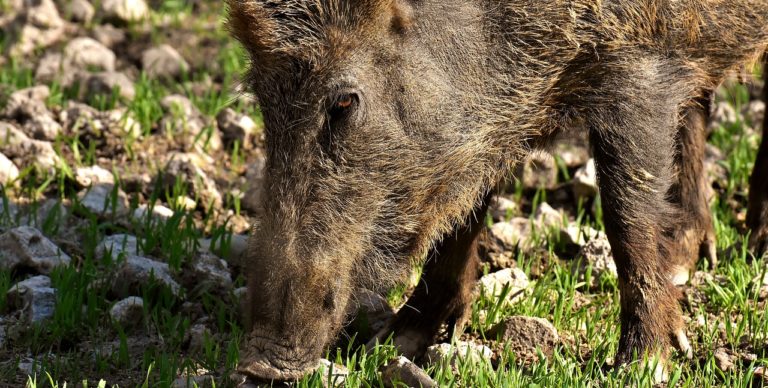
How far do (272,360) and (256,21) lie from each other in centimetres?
123

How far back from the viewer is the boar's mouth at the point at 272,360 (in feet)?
13.8

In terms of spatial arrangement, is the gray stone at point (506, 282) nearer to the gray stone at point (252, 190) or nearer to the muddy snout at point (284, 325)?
the muddy snout at point (284, 325)

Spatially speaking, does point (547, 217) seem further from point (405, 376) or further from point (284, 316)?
point (284, 316)

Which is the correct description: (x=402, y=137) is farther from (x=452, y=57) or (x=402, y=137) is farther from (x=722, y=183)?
(x=722, y=183)

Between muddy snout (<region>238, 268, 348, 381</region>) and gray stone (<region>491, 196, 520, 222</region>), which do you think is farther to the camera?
gray stone (<region>491, 196, 520, 222</region>)

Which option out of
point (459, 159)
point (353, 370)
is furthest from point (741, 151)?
point (353, 370)

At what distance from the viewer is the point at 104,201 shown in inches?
241

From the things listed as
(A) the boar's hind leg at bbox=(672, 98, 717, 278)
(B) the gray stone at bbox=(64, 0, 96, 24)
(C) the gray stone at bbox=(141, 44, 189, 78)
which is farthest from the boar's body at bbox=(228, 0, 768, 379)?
(B) the gray stone at bbox=(64, 0, 96, 24)

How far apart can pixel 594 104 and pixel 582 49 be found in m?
0.23

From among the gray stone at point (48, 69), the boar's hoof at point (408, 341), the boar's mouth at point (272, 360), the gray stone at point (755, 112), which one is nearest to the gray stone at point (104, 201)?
the gray stone at point (48, 69)

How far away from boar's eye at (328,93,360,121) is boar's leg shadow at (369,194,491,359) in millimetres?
1043

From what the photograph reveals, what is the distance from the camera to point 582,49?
4648 millimetres

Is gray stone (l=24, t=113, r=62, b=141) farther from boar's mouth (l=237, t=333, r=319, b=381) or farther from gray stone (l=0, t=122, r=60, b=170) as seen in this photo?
boar's mouth (l=237, t=333, r=319, b=381)

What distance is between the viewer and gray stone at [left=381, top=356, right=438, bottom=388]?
14.0 feet
